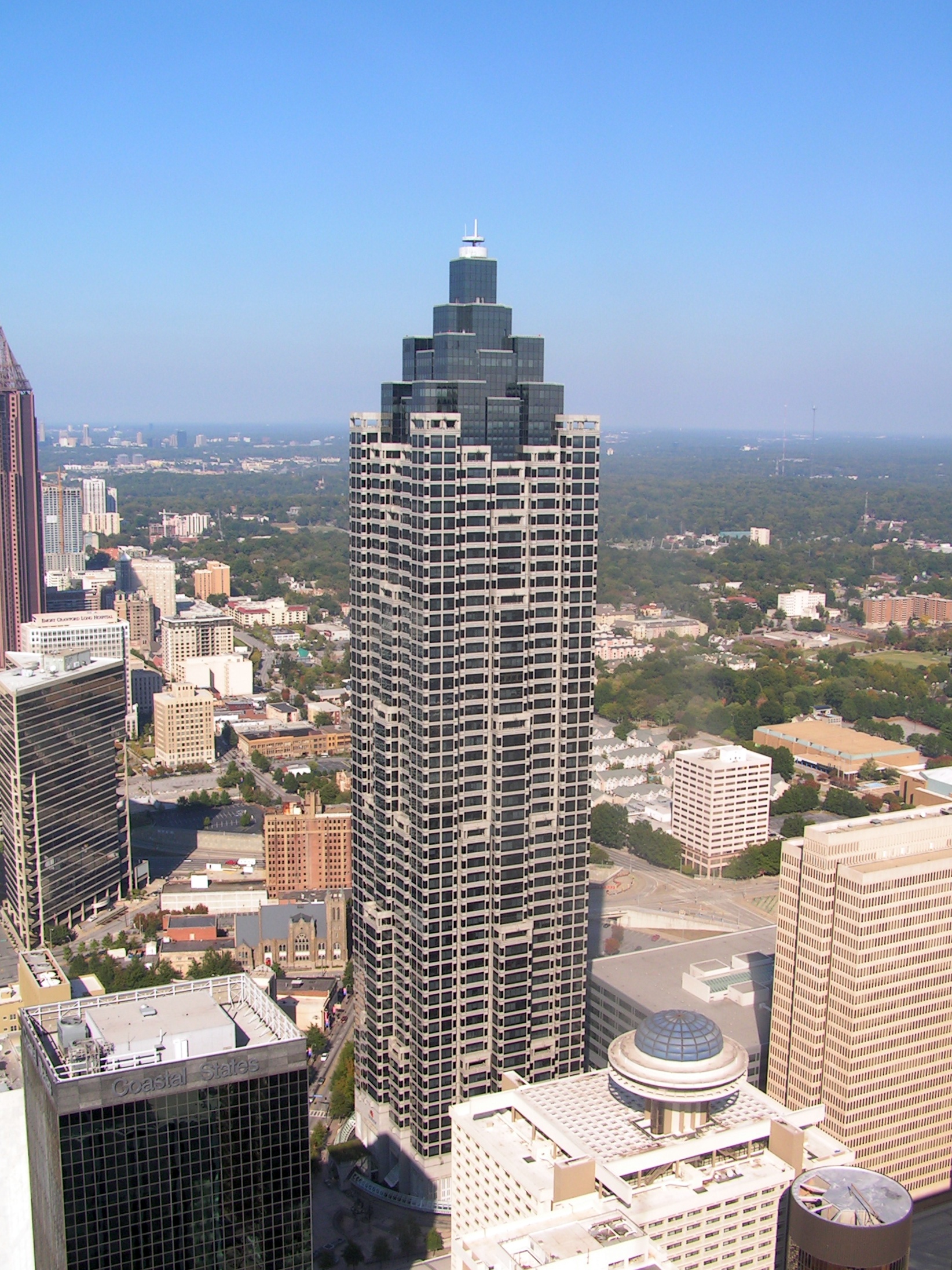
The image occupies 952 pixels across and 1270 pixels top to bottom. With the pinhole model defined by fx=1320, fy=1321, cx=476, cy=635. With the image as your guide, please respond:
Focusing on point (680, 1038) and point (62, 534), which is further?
point (62, 534)

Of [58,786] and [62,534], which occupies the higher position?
A: [62,534]

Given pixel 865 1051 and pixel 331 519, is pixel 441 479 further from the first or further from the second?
pixel 331 519

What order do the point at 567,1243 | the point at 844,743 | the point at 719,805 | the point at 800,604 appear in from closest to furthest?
the point at 567,1243 < the point at 719,805 < the point at 844,743 < the point at 800,604

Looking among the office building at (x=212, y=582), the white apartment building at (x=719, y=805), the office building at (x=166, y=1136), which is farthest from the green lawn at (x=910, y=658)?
the office building at (x=166, y=1136)

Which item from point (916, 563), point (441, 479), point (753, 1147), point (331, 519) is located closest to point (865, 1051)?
point (753, 1147)

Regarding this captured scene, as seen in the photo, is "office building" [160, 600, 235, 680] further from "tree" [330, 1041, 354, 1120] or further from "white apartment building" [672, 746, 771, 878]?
"tree" [330, 1041, 354, 1120]

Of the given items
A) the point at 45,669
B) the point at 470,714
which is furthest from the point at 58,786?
the point at 470,714

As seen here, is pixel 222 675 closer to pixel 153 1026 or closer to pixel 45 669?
pixel 45 669
